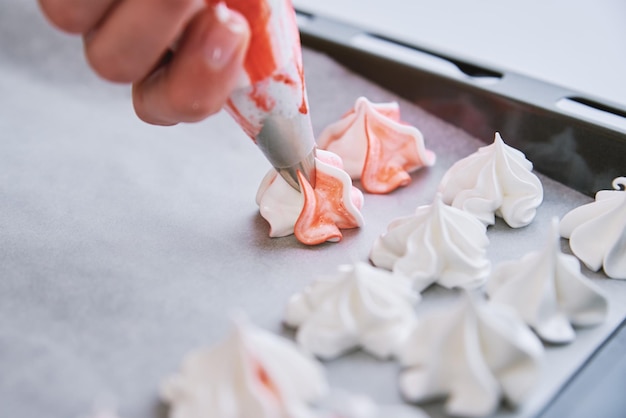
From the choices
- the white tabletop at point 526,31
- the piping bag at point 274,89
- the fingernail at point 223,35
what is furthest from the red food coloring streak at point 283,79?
the white tabletop at point 526,31

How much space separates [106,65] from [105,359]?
0.47 m

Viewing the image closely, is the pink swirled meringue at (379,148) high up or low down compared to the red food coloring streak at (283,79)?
down

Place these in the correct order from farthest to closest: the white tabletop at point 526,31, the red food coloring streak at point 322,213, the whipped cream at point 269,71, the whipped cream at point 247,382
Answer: the white tabletop at point 526,31
the red food coloring streak at point 322,213
the whipped cream at point 269,71
the whipped cream at point 247,382

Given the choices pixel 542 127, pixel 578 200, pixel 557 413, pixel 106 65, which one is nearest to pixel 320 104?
pixel 542 127

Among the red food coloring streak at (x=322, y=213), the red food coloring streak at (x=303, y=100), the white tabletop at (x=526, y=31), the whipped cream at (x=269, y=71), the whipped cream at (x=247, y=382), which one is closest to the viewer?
the whipped cream at (x=247, y=382)

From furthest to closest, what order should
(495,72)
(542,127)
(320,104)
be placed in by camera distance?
(320,104), (495,72), (542,127)

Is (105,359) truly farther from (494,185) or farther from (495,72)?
(495,72)

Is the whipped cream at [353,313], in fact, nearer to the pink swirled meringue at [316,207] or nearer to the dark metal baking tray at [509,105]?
the pink swirled meringue at [316,207]

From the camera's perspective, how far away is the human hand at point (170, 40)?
1.06m

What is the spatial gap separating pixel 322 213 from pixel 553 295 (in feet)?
1.59

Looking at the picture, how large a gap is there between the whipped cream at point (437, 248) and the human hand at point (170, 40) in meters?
0.44

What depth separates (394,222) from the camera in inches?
56.0

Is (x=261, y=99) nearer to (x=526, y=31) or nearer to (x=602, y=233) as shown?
(x=602, y=233)

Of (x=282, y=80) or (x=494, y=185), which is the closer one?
(x=282, y=80)
